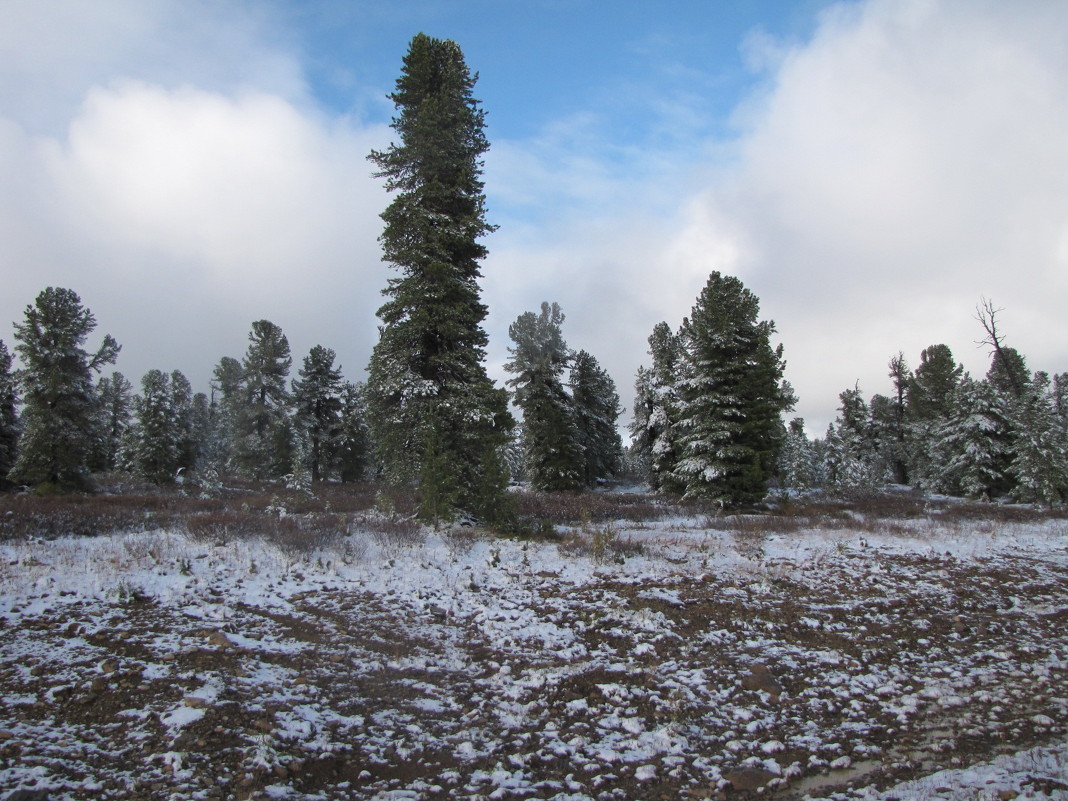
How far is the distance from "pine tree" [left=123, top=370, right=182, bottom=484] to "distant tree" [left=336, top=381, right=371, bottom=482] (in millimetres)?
12954

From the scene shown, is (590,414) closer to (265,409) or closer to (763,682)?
(265,409)

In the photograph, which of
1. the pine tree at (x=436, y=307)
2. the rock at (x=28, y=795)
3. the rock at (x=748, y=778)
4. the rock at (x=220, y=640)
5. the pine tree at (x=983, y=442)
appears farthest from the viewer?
the pine tree at (x=983, y=442)

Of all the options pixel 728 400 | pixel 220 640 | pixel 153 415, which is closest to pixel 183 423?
pixel 153 415

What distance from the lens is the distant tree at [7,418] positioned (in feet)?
97.2

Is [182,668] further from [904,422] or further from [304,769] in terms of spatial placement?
[904,422]

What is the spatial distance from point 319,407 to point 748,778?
4758cm

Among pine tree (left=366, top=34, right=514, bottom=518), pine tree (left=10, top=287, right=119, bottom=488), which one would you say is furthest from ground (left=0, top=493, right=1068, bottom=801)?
pine tree (left=10, top=287, right=119, bottom=488)

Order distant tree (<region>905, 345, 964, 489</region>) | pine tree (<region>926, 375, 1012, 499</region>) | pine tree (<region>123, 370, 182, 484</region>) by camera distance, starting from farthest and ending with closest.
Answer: distant tree (<region>905, 345, 964, 489</region>) < pine tree (<region>123, 370, 182, 484</region>) < pine tree (<region>926, 375, 1012, 499</region>)

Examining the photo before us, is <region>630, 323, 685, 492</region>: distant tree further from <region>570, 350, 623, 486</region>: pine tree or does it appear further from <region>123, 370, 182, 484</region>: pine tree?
<region>123, 370, 182, 484</region>: pine tree

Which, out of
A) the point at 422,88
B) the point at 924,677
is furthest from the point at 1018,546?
the point at 422,88

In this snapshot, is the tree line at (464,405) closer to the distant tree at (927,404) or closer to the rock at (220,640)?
the distant tree at (927,404)

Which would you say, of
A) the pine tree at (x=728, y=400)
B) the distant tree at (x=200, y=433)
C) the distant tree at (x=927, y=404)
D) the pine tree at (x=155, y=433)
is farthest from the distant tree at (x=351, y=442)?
the distant tree at (x=927, y=404)

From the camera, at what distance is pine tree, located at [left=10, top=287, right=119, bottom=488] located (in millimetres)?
25853

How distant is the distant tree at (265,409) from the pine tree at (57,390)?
Result: 15269mm
